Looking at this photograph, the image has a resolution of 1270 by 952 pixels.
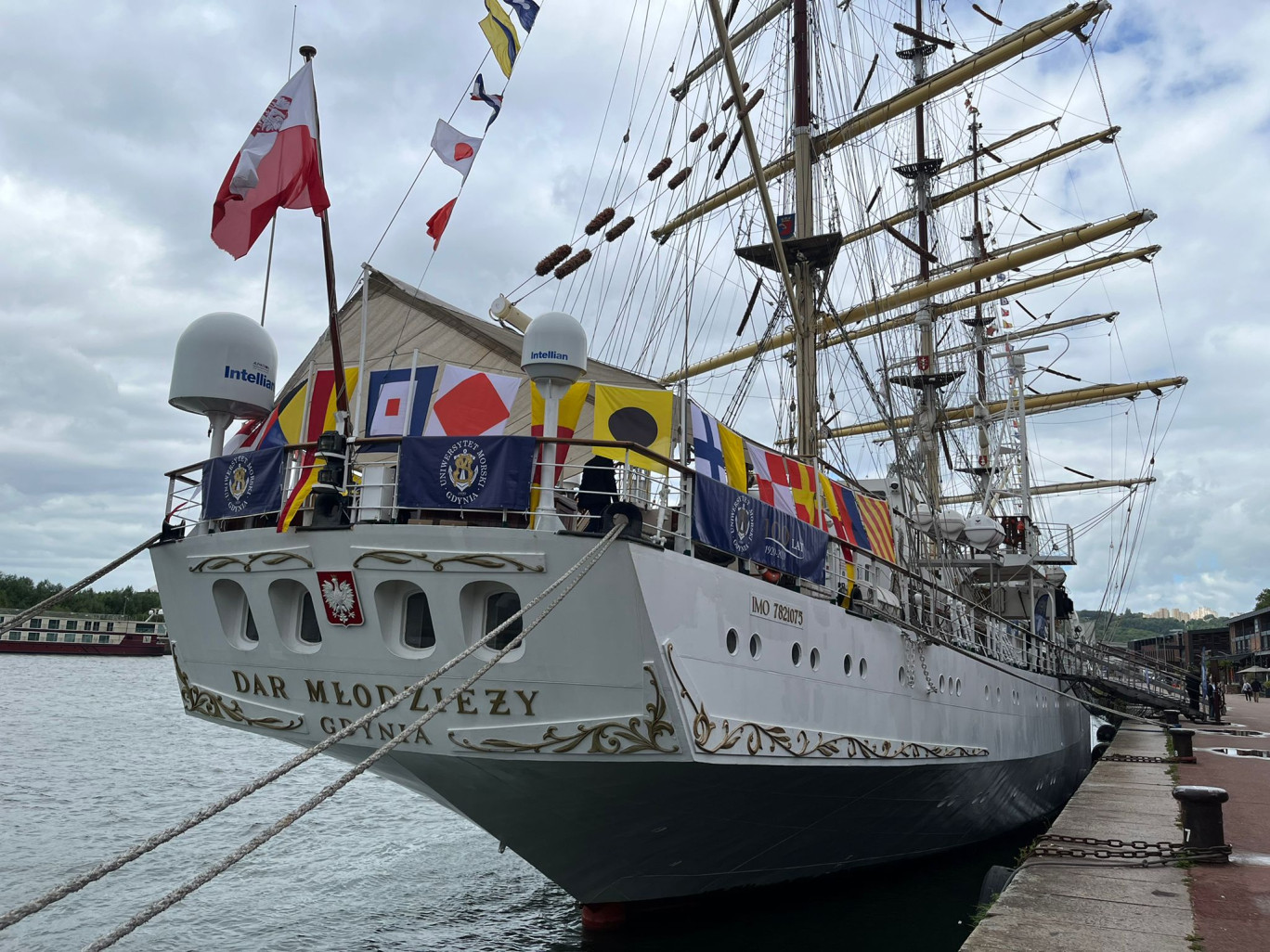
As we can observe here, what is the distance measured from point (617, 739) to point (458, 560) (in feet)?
7.34

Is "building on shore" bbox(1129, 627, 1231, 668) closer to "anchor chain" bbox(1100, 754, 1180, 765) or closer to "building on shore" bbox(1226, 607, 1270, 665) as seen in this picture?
"building on shore" bbox(1226, 607, 1270, 665)

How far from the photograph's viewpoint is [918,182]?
135ft

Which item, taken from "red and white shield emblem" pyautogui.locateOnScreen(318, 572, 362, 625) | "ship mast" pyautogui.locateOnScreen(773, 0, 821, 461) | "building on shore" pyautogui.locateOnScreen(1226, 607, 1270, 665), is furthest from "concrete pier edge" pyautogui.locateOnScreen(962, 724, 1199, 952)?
"building on shore" pyautogui.locateOnScreen(1226, 607, 1270, 665)

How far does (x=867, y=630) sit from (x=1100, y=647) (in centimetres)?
2220

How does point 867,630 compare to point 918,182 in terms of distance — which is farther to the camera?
point 918,182

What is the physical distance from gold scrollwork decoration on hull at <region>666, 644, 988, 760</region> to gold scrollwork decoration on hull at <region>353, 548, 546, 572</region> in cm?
157

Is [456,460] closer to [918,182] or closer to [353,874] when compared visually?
[353,874]

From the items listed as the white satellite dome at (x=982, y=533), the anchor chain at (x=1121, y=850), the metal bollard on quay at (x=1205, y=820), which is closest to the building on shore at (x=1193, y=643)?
the white satellite dome at (x=982, y=533)

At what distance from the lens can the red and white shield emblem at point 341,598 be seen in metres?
9.40

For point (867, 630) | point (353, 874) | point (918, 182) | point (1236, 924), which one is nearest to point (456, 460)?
point (867, 630)

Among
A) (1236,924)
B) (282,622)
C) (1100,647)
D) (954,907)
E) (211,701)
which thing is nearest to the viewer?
(1236,924)

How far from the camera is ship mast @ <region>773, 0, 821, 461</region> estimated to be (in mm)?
18812

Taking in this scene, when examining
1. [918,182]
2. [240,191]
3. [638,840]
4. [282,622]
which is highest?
[918,182]

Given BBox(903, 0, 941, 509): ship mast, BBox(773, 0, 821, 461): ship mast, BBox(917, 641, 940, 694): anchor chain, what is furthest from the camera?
BBox(903, 0, 941, 509): ship mast
